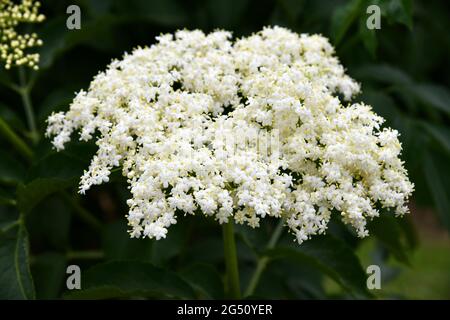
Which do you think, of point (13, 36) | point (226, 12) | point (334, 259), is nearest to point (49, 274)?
point (13, 36)

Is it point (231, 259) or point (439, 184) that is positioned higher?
point (439, 184)

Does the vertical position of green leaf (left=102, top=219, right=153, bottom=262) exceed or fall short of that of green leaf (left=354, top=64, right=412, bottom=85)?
it falls short

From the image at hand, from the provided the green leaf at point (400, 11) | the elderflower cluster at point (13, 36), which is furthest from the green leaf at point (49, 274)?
the green leaf at point (400, 11)

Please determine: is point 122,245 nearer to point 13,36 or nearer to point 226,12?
point 13,36

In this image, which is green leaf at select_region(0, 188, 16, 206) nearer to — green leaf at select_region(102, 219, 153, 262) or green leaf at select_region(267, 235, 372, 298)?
green leaf at select_region(102, 219, 153, 262)

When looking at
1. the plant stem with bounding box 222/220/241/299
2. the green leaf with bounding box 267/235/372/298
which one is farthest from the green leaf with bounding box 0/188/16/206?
the green leaf with bounding box 267/235/372/298
